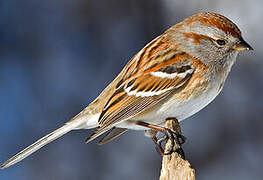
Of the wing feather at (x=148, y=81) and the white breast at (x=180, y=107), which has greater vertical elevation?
the wing feather at (x=148, y=81)

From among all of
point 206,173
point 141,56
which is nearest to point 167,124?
point 141,56

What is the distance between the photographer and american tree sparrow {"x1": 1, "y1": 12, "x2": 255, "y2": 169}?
3.18 m

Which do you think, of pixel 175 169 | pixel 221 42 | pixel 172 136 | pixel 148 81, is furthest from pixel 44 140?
pixel 221 42

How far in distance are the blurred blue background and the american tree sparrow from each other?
1809 mm

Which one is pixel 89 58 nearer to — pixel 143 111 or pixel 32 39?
pixel 32 39

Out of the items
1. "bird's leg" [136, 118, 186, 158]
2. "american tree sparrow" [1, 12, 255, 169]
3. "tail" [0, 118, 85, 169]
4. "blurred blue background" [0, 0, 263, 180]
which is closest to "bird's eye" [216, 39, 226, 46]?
"american tree sparrow" [1, 12, 255, 169]

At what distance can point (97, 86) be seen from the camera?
5.56m

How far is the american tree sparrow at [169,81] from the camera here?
3176 mm

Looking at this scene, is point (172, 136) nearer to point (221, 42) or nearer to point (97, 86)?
point (221, 42)

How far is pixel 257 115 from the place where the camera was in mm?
5059

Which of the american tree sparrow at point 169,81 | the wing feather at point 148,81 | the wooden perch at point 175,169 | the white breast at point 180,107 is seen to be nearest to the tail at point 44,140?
the american tree sparrow at point 169,81

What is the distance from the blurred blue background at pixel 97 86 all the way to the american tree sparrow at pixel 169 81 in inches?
71.2

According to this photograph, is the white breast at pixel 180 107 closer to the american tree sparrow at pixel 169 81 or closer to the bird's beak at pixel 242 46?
the american tree sparrow at pixel 169 81

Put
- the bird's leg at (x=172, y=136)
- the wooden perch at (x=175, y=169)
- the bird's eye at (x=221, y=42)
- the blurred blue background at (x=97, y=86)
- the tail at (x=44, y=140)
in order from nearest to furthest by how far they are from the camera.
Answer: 1. the wooden perch at (x=175, y=169)
2. the bird's leg at (x=172, y=136)
3. the tail at (x=44, y=140)
4. the bird's eye at (x=221, y=42)
5. the blurred blue background at (x=97, y=86)
